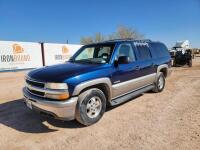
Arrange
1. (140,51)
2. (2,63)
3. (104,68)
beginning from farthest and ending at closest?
1. (2,63)
2. (140,51)
3. (104,68)

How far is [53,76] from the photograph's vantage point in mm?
3967

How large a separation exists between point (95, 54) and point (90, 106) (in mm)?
1952

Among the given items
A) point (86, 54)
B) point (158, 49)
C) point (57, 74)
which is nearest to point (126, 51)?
point (86, 54)

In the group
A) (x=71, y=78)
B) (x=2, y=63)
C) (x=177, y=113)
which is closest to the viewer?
(x=71, y=78)

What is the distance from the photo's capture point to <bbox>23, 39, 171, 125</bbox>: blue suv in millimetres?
3850

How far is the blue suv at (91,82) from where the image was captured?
3.85 meters

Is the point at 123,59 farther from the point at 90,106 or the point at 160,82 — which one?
the point at 160,82

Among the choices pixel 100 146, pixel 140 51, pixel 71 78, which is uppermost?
pixel 140 51

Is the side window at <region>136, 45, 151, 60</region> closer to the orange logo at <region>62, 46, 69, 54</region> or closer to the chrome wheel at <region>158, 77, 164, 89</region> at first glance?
the chrome wheel at <region>158, 77, 164, 89</region>

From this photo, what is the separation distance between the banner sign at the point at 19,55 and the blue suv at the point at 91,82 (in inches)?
539

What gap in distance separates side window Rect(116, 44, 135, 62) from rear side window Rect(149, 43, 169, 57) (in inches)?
60.5

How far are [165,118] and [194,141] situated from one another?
1151 mm

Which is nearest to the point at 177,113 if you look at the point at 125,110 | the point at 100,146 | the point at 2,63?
the point at 125,110

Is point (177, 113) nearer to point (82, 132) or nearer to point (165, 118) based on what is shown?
point (165, 118)
